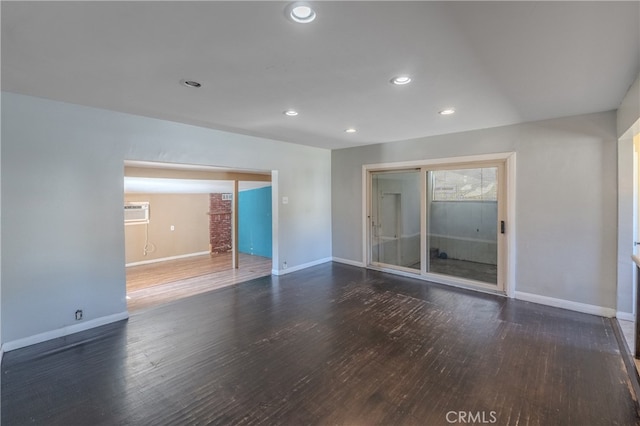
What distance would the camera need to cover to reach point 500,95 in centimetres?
296

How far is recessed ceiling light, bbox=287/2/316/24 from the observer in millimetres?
1546

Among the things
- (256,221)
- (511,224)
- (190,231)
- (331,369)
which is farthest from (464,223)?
(190,231)

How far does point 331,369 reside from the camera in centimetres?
254

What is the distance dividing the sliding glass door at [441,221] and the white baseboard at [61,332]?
174 inches

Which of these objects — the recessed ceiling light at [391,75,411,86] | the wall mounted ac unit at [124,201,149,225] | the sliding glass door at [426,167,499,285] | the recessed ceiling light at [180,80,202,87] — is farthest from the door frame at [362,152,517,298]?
the wall mounted ac unit at [124,201,149,225]

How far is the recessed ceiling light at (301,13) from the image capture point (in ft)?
5.07

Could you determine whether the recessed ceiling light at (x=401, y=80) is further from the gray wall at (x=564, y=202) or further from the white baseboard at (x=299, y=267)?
the white baseboard at (x=299, y=267)

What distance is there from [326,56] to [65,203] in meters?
3.19

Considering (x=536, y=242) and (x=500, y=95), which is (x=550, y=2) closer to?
(x=500, y=95)

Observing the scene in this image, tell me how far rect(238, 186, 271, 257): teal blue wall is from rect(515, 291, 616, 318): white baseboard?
216 inches

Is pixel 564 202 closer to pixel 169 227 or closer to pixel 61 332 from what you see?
pixel 61 332

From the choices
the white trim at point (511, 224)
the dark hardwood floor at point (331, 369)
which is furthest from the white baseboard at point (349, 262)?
the white trim at point (511, 224)

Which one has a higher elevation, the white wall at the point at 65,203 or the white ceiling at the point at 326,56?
the white ceiling at the point at 326,56

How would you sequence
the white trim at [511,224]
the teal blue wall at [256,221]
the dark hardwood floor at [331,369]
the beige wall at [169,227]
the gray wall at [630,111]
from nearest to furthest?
the dark hardwood floor at [331,369] → the gray wall at [630,111] → the white trim at [511,224] → the beige wall at [169,227] → the teal blue wall at [256,221]
